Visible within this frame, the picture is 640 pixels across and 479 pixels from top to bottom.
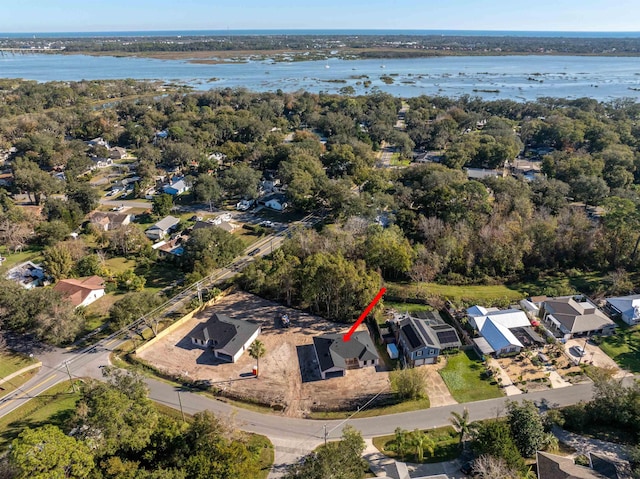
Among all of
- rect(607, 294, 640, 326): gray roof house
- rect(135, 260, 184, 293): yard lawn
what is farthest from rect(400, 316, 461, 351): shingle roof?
rect(135, 260, 184, 293): yard lawn

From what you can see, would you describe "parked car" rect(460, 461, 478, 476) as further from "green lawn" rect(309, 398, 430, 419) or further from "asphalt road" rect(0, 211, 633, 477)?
"green lawn" rect(309, 398, 430, 419)

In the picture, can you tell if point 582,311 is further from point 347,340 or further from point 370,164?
point 370,164

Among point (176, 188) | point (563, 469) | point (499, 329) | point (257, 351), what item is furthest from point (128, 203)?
point (563, 469)

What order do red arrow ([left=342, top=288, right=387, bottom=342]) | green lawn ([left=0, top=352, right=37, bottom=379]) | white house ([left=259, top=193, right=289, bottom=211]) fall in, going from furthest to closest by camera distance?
white house ([left=259, top=193, right=289, bottom=211])
red arrow ([left=342, top=288, right=387, bottom=342])
green lawn ([left=0, top=352, right=37, bottom=379])

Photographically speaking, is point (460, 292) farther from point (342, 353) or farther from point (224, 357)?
point (224, 357)

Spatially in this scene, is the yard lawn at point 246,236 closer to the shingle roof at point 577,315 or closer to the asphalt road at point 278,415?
the asphalt road at point 278,415
